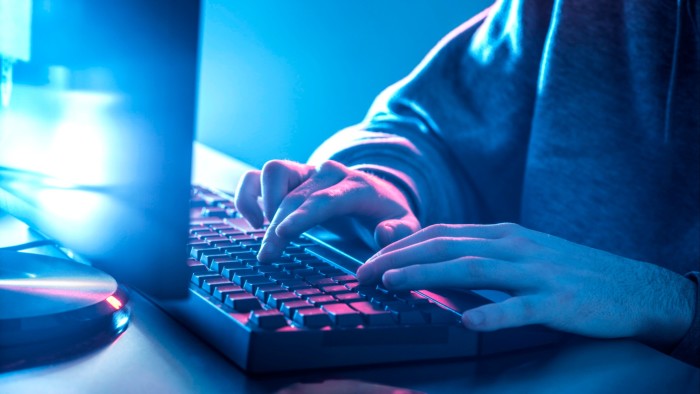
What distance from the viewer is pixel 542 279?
58 cm

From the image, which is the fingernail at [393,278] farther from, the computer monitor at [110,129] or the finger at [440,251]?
the computer monitor at [110,129]

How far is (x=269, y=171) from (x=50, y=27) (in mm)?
302


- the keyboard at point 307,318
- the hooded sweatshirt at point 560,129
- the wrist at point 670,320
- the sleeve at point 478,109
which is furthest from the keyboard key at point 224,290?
the sleeve at point 478,109

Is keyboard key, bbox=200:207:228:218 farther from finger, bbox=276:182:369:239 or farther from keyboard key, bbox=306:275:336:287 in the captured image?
keyboard key, bbox=306:275:336:287

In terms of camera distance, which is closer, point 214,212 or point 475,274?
point 475,274

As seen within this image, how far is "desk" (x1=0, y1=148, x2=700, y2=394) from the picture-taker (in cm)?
42

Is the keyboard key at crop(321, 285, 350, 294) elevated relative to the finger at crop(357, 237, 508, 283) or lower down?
lower down

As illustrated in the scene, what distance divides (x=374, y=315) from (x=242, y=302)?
0.29ft

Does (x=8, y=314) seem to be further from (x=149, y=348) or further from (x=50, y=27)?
(x=50, y=27)

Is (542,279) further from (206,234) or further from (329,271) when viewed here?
(206,234)

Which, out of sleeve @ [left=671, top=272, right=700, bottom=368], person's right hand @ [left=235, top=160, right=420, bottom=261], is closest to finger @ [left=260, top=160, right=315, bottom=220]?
person's right hand @ [left=235, top=160, right=420, bottom=261]

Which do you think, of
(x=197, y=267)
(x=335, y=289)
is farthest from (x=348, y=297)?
(x=197, y=267)

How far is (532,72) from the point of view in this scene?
1215 millimetres

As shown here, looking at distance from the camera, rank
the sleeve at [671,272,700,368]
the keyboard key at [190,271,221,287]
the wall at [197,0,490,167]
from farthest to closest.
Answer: the wall at [197,0,490,167], the sleeve at [671,272,700,368], the keyboard key at [190,271,221,287]
